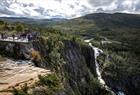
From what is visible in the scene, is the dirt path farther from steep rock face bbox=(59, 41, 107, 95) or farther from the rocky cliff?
steep rock face bbox=(59, 41, 107, 95)

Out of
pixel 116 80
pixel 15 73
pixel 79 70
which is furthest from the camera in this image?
pixel 116 80

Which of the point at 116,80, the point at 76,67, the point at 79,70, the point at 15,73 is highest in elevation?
the point at 15,73

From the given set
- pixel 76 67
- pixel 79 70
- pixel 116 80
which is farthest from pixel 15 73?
pixel 116 80

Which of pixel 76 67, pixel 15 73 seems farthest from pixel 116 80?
pixel 15 73

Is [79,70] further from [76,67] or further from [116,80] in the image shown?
[116,80]

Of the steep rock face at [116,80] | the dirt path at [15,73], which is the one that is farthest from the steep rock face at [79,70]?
the dirt path at [15,73]

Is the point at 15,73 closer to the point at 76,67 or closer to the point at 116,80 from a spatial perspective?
the point at 76,67

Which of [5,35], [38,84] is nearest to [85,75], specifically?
[5,35]

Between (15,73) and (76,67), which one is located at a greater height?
(15,73)

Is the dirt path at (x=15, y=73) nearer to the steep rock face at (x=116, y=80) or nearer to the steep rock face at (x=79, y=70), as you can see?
the steep rock face at (x=79, y=70)

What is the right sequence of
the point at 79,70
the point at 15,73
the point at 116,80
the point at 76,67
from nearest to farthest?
the point at 15,73 → the point at 76,67 → the point at 79,70 → the point at 116,80

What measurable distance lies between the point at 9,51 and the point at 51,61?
2444 centimetres

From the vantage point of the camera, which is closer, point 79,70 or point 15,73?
point 15,73

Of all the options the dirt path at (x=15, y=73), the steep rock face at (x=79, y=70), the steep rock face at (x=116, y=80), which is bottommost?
the steep rock face at (x=116, y=80)
